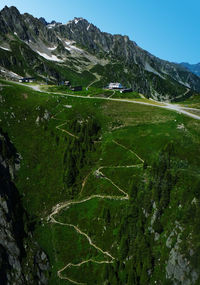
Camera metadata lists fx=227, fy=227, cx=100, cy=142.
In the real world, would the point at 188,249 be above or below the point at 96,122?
below

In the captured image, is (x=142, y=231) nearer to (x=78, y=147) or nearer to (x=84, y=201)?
(x=84, y=201)

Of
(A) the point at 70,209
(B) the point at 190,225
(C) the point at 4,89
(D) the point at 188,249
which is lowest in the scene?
(A) the point at 70,209

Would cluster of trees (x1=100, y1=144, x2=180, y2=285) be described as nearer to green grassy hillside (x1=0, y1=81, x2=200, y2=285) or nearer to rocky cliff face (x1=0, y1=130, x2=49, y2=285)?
green grassy hillside (x1=0, y1=81, x2=200, y2=285)

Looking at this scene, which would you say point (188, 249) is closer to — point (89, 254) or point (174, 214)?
point (174, 214)

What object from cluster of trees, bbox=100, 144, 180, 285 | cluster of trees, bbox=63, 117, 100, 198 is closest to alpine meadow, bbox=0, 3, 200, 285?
cluster of trees, bbox=100, 144, 180, 285

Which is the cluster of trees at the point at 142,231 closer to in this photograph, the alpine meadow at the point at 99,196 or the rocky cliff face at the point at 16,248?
the alpine meadow at the point at 99,196

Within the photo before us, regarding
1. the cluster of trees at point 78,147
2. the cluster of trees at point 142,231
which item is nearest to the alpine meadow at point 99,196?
the cluster of trees at point 142,231

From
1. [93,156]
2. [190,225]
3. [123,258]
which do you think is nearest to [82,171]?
[93,156]
